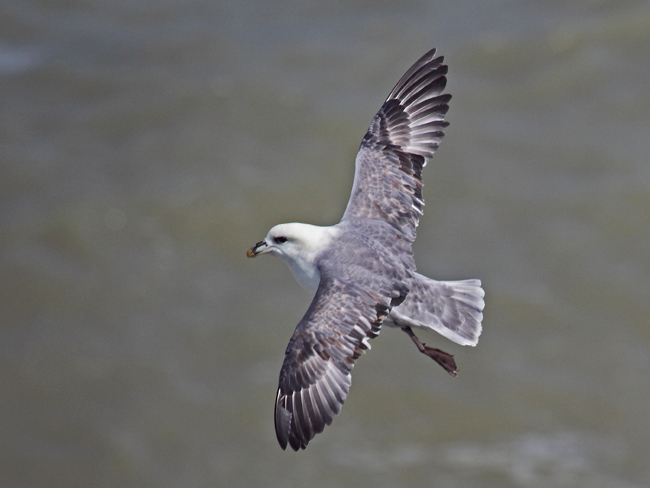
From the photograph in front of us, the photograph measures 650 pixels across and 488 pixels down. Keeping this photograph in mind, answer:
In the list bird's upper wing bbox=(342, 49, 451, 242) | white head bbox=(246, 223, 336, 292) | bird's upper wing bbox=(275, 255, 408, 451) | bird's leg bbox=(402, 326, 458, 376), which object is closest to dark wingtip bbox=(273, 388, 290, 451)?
bird's upper wing bbox=(275, 255, 408, 451)

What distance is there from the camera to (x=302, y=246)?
606 cm

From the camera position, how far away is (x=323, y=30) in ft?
40.8

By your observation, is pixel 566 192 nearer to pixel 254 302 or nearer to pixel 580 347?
pixel 580 347

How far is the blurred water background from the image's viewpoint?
9.40 m

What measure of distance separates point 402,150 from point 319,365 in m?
2.01

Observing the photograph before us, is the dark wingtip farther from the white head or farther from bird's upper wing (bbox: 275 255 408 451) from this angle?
the white head

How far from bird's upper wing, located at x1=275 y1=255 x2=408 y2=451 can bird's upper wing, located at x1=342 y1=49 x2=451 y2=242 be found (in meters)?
1.03

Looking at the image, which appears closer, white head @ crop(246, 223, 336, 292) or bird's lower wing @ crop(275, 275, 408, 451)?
bird's lower wing @ crop(275, 275, 408, 451)

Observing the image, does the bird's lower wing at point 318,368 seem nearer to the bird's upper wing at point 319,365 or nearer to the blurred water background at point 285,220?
the bird's upper wing at point 319,365

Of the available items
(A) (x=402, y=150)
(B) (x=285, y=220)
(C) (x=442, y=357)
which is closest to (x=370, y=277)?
(C) (x=442, y=357)

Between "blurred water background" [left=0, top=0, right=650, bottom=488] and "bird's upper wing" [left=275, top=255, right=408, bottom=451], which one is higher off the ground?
"blurred water background" [left=0, top=0, right=650, bottom=488]

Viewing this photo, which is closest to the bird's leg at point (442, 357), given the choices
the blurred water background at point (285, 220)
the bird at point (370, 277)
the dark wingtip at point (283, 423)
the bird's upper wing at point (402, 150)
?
the bird at point (370, 277)

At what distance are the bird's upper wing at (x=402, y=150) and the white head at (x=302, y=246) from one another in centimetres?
41

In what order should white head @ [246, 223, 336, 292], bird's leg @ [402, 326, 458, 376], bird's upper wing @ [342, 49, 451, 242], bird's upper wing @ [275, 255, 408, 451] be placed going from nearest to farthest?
bird's upper wing @ [275, 255, 408, 451], white head @ [246, 223, 336, 292], bird's leg @ [402, 326, 458, 376], bird's upper wing @ [342, 49, 451, 242]
